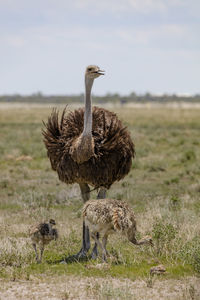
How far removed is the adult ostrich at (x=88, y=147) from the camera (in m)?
7.91

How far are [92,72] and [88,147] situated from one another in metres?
1.09

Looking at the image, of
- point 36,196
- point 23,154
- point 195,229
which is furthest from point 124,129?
point 23,154

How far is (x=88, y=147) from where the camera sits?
7820mm

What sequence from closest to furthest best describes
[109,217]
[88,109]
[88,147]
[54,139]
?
1. [109,217]
2. [88,147]
3. [88,109]
4. [54,139]

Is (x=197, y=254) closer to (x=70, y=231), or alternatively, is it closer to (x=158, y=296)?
(x=158, y=296)

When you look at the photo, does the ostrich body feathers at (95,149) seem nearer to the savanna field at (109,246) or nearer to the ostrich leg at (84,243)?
the ostrich leg at (84,243)

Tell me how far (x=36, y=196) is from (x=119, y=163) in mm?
4594

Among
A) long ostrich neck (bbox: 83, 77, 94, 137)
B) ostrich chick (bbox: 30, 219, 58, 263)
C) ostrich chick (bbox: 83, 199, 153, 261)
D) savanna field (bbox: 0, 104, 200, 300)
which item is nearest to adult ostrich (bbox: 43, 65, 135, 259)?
long ostrich neck (bbox: 83, 77, 94, 137)

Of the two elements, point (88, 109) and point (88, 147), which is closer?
point (88, 147)

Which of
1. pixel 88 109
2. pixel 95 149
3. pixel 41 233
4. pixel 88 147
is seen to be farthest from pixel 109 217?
pixel 88 109

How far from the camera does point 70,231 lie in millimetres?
9391

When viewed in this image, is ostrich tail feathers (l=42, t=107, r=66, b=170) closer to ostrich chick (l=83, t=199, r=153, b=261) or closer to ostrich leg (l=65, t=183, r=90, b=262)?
ostrich leg (l=65, t=183, r=90, b=262)

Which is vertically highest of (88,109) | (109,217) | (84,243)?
(88,109)

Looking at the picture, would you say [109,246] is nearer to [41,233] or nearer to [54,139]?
[41,233]
